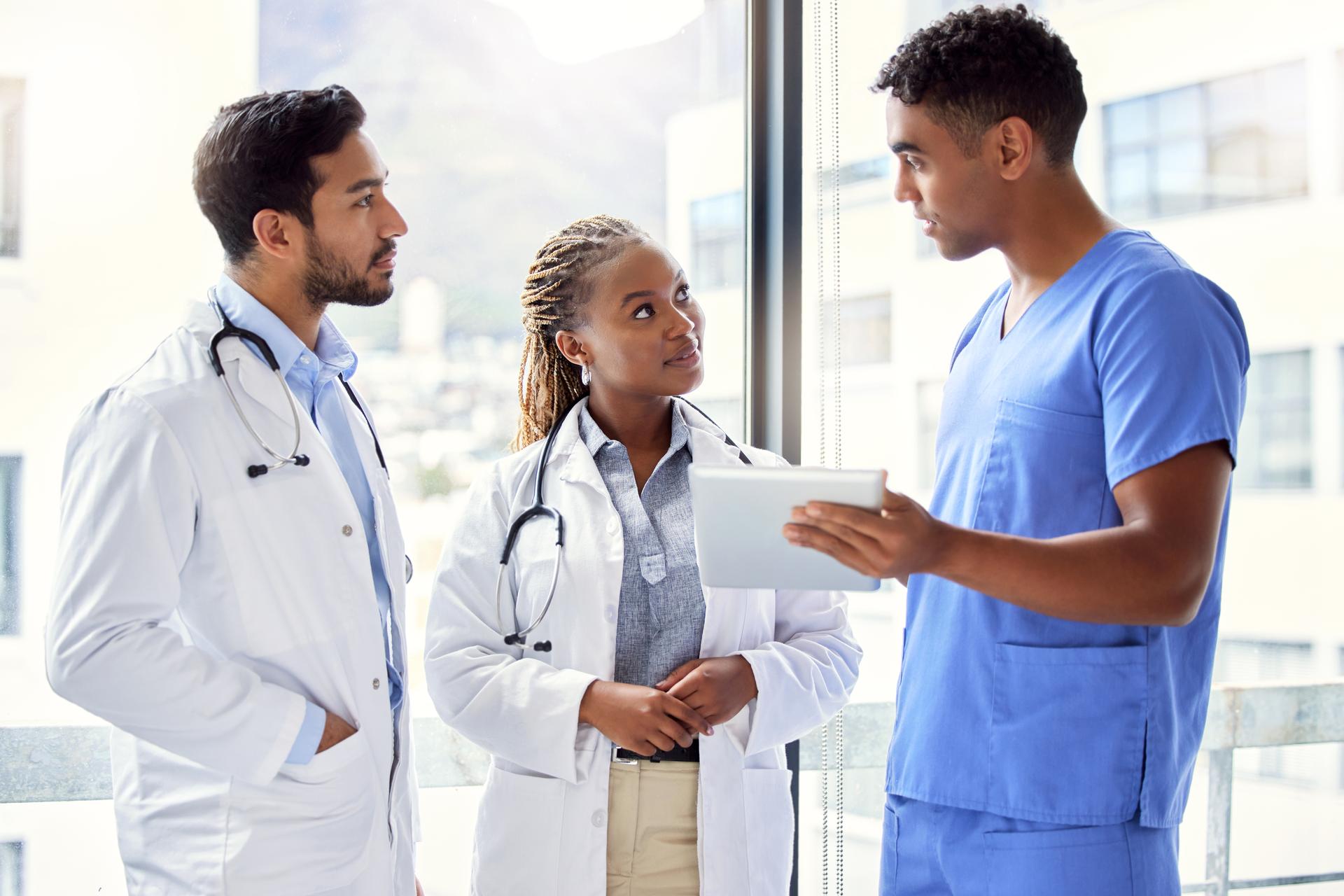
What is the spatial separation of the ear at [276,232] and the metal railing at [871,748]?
0.93m

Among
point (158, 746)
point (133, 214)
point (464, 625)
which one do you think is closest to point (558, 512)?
point (464, 625)

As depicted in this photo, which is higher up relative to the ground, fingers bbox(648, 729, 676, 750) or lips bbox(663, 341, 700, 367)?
lips bbox(663, 341, 700, 367)

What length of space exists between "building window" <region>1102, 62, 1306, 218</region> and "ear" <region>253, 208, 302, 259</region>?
1942mm

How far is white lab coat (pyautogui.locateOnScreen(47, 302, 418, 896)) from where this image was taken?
1.24 metres

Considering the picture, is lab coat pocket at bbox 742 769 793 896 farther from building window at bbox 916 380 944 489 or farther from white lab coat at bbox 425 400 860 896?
building window at bbox 916 380 944 489

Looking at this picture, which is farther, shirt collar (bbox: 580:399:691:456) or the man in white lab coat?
shirt collar (bbox: 580:399:691:456)

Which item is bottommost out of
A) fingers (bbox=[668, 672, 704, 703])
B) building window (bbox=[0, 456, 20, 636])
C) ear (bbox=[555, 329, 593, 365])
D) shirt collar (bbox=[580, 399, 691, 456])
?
fingers (bbox=[668, 672, 704, 703])

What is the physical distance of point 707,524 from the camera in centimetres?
118

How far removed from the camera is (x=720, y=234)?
2.33m

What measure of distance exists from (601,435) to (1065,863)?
0.95m

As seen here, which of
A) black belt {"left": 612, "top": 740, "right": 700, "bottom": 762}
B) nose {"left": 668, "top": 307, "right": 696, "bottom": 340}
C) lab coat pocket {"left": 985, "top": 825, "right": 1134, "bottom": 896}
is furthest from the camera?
nose {"left": 668, "top": 307, "right": 696, "bottom": 340}

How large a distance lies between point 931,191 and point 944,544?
1.69 ft

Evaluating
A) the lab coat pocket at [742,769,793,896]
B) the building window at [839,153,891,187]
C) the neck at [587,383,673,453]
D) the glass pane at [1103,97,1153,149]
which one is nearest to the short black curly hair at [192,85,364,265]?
the neck at [587,383,673,453]

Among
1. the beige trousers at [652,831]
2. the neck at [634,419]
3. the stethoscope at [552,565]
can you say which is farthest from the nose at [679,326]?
the beige trousers at [652,831]
